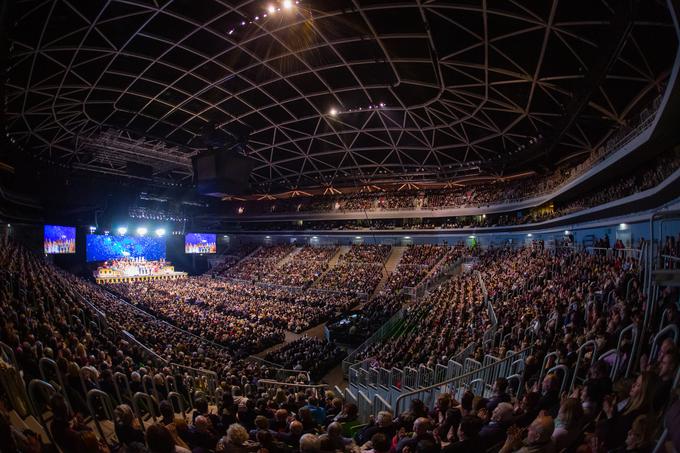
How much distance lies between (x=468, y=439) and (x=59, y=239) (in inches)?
1858

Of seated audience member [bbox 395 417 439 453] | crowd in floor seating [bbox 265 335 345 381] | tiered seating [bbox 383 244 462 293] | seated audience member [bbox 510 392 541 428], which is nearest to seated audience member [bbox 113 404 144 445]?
seated audience member [bbox 395 417 439 453]

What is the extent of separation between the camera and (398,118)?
1084 inches

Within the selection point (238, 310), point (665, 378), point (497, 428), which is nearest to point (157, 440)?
point (497, 428)

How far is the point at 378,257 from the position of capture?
137ft

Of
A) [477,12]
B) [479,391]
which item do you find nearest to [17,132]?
[477,12]

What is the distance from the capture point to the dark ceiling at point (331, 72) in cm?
1479

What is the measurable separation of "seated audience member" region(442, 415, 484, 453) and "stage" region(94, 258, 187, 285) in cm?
4709

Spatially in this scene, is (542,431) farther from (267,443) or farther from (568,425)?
(267,443)

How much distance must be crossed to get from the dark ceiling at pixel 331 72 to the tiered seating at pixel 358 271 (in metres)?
13.5

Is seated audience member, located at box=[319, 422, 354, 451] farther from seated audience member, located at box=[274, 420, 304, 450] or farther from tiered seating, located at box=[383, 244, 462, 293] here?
tiered seating, located at box=[383, 244, 462, 293]

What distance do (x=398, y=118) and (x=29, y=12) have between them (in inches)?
879

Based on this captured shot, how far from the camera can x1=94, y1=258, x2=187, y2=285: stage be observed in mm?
42031

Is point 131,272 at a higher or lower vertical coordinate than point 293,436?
lower

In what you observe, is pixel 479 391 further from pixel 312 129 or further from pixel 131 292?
pixel 131 292
